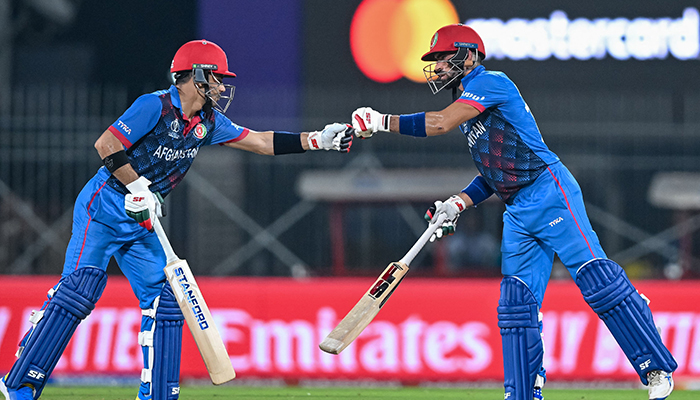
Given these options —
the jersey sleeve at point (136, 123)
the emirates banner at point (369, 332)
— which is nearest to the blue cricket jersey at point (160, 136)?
the jersey sleeve at point (136, 123)

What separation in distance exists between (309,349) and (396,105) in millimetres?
8521

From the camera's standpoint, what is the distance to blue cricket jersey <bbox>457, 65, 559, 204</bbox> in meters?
5.68

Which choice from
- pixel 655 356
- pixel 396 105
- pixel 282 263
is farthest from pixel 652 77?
pixel 655 356

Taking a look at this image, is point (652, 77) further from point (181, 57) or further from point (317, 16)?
point (181, 57)

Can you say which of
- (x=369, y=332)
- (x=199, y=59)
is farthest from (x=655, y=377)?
(x=369, y=332)

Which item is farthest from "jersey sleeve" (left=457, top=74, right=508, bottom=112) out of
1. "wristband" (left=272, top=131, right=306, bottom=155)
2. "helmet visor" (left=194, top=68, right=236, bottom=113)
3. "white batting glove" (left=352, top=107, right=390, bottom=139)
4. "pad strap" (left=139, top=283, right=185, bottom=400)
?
"pad strap" (left=139, top=283, right=185, bottom=400)

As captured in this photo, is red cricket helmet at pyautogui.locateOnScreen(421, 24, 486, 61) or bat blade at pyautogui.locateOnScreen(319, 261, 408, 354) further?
red cricket helmet at pyautogui.locateOnScreen(421, 24, 486, 61)

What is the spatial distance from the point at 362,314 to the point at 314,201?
899 centimetres

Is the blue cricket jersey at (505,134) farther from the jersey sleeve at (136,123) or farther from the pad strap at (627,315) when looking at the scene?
the jersey sleeve at (136,123)

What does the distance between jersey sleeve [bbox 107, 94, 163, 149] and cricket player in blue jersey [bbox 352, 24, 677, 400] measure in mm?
1326

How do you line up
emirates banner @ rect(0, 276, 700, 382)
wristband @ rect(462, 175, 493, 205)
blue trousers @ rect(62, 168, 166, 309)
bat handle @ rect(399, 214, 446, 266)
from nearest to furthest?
blue trousers @ rect(62, 168, 166, 309) → bat handle @ rect(399, 214, 446, 266) → wristband @ rect(462, 175, 493, 205) → emirates banner @ rect(0, 276, 700, 382)

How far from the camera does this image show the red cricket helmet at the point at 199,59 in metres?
5.89

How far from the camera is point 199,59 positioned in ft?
19.3

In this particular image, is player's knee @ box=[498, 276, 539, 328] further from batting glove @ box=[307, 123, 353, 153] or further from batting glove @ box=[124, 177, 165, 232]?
batting glove @ box=[124, 177, 165, 232]
